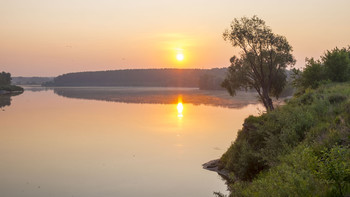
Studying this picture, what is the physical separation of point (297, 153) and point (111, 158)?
79.6 feet

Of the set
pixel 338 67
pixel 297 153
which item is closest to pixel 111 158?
pixel 297 153

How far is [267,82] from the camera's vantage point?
1948 inches

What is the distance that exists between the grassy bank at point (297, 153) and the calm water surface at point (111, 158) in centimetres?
384

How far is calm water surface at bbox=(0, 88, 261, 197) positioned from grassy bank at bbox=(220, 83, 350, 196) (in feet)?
12.6

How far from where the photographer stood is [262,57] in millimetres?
47531

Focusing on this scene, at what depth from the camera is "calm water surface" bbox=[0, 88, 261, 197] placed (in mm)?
26609

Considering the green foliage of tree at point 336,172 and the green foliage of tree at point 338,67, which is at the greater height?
the green foliage of tree at point 338,67

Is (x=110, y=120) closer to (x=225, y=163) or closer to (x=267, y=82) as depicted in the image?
(x=267, y=82)

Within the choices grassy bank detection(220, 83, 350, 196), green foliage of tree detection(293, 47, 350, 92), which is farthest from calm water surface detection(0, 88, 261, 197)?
green foliage of tree detection(293, 47, 350, 92)

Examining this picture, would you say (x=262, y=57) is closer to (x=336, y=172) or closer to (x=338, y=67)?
(x=338, y=67)

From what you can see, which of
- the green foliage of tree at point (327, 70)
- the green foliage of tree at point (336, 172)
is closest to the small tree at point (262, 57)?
the green foliage of tree at point (327, 70)

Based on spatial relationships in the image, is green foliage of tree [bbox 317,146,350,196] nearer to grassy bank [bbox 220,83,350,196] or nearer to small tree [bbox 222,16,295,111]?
grassy bank [bbox 220,83,350,196]

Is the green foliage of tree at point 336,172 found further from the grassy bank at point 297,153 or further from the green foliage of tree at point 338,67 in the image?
the green foliage of tree at point 338,67

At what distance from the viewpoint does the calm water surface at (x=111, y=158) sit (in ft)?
87.3
